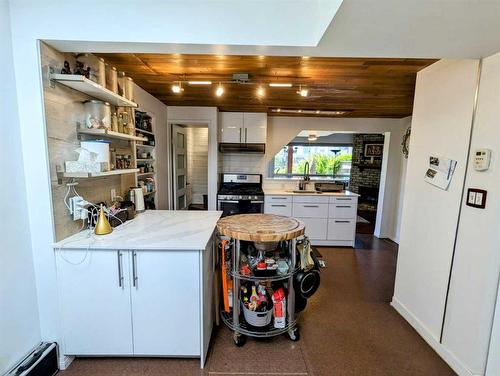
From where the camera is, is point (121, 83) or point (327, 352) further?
point (121, 83)

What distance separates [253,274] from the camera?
5.88 ft

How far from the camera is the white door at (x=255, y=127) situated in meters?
4.00

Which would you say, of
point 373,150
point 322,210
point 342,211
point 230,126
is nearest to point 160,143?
point 230,126

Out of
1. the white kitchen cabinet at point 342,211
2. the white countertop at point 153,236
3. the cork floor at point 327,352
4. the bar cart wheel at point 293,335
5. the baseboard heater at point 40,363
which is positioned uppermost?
the white countertop at point 153,236

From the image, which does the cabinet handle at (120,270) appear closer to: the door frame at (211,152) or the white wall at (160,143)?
the white wall at (160,143)

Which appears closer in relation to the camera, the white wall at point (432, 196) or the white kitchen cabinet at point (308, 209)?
the white wall at point (432, 196)

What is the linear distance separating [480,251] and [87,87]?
2.86 m

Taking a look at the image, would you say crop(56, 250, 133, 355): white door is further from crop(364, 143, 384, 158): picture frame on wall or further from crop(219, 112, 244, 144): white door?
crop(364, 143, 384, 158): picture frame on wall

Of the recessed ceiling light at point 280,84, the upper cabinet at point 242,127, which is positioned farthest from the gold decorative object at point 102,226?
the upper cabinet at point 242,127

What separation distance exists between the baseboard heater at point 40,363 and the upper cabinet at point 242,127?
3167 mm

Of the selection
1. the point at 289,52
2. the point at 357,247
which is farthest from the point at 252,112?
the point at 357,247

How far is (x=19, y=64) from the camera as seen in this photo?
1440 millimetres

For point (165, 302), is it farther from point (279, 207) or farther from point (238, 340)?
point (279, 207)

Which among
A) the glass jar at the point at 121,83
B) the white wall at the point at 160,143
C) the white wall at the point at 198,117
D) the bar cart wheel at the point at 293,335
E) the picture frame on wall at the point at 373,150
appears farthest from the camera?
the picture frame on wall at the point at 373,150
